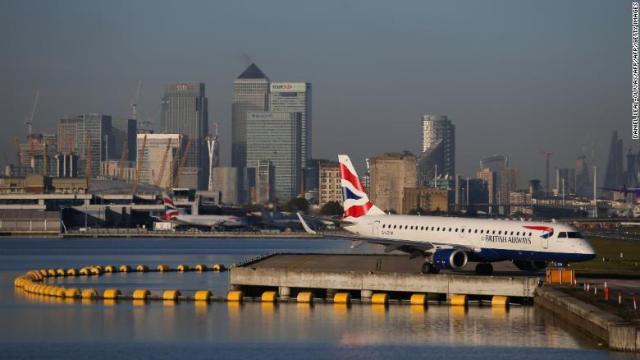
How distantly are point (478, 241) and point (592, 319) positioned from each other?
26.7 metres

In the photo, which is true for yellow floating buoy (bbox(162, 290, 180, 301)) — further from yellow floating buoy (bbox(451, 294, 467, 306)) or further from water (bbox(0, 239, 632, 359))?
yellow floating buoy (bbox(451, 294, 467, 306))

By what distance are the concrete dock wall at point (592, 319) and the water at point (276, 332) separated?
2.24 feet

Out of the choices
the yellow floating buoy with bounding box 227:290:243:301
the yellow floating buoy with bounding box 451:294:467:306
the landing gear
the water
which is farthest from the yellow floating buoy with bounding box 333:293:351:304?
the landing gear

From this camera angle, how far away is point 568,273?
85.5 meters

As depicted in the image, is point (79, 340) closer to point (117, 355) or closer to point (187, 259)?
point (117, 355)

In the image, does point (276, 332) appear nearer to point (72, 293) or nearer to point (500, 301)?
point (500, 301)

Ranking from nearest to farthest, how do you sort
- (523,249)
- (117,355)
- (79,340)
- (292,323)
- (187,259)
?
(117,355) → (79,340) → (292,323) → (523,249) → (187,259)

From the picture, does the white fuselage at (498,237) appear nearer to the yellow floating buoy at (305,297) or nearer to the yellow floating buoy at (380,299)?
the yellow floating buoy at (380,299)

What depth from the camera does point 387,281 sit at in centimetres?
8831

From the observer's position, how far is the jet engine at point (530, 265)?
95062 mm

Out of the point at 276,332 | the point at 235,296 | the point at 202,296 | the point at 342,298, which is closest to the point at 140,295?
the point at 202,296

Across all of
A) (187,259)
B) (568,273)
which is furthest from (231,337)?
(187,259)

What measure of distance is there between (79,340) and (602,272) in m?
43.7

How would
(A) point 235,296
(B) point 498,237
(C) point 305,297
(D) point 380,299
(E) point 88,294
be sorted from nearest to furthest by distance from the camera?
(D) point 380,299 → (C) point 305,297 → (A) point 235,296 → (B) point 498,237 → (E) point 88,294
